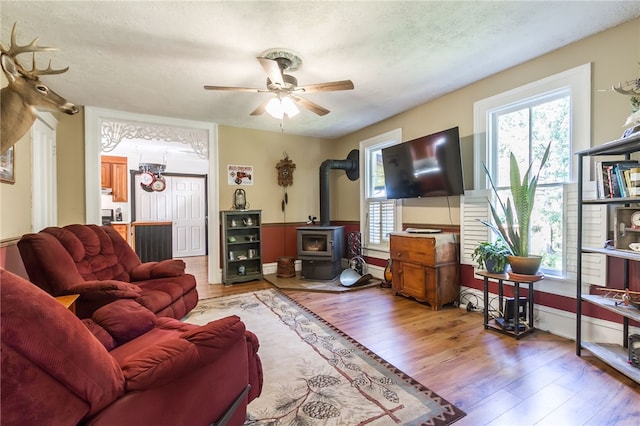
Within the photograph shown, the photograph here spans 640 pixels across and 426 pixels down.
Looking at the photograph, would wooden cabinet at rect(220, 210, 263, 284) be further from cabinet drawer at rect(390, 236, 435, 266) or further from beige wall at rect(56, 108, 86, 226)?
cabinet drawer at rect(390, 236, 435, 266)

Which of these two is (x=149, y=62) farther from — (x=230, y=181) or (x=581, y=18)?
(x=581, y=18)

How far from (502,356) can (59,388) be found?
258 centimetres

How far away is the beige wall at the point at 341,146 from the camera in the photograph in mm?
2168

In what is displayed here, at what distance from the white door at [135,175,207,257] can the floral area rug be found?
5.11m

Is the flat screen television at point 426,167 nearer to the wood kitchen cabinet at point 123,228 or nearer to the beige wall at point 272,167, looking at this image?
the beige wall at point 272,167

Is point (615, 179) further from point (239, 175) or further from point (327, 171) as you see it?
point (239, 175)

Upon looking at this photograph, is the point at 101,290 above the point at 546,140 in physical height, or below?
below

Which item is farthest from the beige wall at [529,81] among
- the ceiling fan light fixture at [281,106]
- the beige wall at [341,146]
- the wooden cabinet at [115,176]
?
the wooden cabinet at [115,176]

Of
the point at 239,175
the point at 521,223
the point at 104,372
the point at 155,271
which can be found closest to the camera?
the point at 104,372

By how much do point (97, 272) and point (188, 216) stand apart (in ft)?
15.7

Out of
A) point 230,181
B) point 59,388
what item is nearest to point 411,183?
point 230,181

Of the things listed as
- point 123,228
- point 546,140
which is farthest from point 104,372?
point 123,228

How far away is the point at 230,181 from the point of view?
462cm

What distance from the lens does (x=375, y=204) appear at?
455 centimetres
